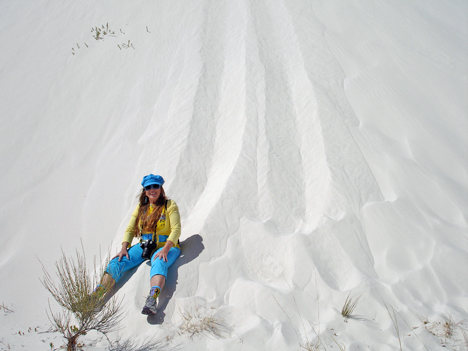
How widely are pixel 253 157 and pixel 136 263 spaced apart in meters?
1.90

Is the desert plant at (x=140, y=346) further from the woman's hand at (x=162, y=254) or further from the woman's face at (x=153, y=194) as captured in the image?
the woman's face at (x=153, y=194)

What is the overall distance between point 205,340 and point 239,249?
97 cm

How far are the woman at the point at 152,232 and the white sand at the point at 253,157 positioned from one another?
0.21 meters

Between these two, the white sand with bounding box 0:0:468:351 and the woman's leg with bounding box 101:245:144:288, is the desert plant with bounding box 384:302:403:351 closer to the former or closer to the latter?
the white sand with bounding box 0:0:468:351

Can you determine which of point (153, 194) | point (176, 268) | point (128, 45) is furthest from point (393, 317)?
point (128, 45)

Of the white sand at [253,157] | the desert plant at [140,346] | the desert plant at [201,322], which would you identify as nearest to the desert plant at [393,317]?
the white sand at [253,157]

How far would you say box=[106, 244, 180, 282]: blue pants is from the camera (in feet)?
8.92

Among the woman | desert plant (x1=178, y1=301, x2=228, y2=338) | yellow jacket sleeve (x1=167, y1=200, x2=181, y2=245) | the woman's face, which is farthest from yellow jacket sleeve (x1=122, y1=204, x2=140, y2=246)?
desert plant (x1=178, y1=301, x2=228, y2=338)

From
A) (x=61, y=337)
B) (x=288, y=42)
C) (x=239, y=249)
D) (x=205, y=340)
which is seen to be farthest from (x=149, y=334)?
(x=288, y=42)

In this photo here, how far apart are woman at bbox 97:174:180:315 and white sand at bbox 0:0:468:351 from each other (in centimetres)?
21

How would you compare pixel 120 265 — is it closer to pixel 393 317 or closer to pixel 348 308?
pixel 348 308

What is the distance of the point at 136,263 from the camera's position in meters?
3.00

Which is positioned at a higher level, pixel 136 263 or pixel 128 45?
pixel 128 45

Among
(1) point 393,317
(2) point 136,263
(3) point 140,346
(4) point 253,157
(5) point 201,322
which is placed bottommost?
(2) point 136,263
